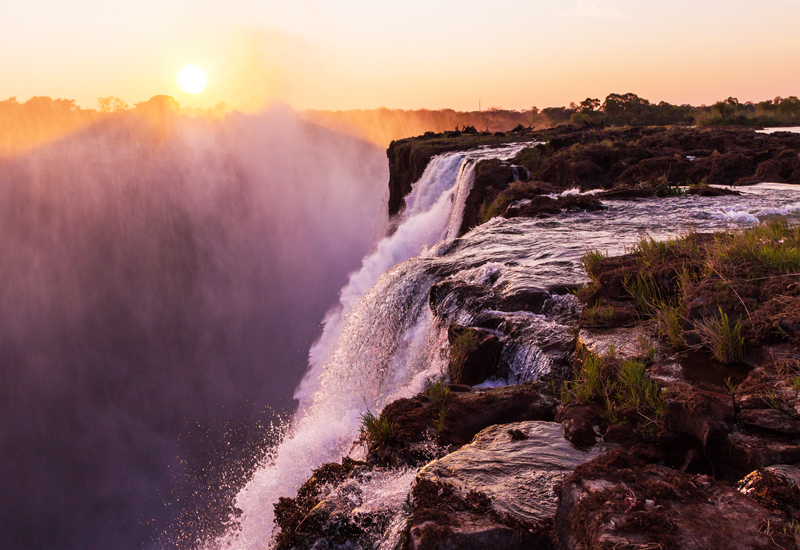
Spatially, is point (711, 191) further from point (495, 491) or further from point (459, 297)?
point (495, 491)

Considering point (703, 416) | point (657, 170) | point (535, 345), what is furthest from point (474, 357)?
point (657, 170)

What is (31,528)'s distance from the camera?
22.7 metres

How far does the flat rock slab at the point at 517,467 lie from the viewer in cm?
225

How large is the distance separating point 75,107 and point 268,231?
63.3 meters

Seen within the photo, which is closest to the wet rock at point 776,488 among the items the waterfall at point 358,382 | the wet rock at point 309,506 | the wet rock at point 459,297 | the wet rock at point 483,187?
the wet rock at point 309,506

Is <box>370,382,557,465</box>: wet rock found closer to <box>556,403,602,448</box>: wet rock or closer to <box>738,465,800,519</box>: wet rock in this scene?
<box>556,403,602,448</box>: wet rock

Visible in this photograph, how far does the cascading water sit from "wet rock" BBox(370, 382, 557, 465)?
A: 0.88 feet

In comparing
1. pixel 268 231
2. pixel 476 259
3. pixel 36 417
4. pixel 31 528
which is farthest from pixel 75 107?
pixel 476 259

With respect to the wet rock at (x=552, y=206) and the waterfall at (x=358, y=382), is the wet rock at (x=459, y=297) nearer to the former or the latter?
the waterfall at (x=358, y=382)

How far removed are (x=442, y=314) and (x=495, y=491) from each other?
3385 millimetres

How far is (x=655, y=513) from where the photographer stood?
1.79m

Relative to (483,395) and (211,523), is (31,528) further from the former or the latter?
(483,395)

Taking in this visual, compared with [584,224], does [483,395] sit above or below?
below

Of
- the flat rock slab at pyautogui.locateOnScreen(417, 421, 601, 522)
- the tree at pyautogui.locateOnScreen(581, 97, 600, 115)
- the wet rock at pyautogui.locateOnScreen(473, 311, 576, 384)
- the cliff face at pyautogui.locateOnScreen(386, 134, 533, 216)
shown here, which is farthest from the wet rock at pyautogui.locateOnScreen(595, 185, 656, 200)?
the tree at pyautogui.locateOnScreen(581, 97, 600, 115)
